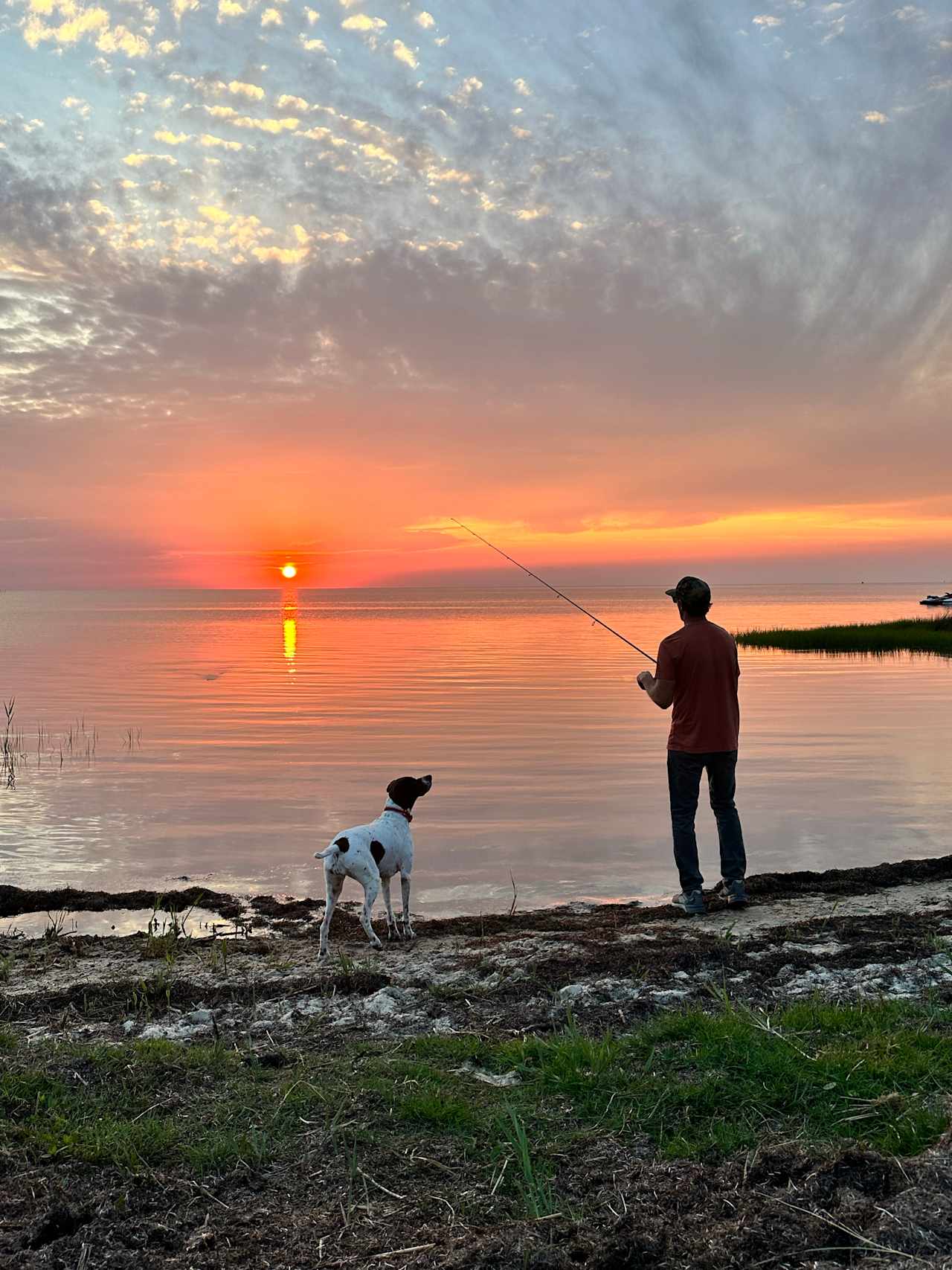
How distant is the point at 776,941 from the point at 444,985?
245 centimetres

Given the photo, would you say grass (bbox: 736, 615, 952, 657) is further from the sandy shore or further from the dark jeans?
the sandy shore

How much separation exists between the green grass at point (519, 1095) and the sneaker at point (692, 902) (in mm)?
3294

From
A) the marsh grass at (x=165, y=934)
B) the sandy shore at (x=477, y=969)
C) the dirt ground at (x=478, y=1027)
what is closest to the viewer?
the dirt ground at (x=478, y=1027)

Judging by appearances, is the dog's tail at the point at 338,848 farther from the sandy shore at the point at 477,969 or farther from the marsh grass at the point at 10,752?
the marsh grass at the point at 10,752

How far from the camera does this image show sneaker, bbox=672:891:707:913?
8312 mm

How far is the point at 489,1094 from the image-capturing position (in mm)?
4312

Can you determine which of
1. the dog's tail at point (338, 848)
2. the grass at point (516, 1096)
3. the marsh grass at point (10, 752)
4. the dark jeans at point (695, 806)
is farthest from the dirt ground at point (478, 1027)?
the marsh grass at point (10, 752)

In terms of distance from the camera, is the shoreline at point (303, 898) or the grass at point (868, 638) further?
the grass at point (868, 638)

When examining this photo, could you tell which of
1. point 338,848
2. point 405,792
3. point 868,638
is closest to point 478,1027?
point 338,848

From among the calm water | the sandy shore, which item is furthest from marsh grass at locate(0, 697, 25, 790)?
the sandy shore

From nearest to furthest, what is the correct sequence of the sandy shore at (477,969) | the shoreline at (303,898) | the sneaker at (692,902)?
the sandy shore at (477,969)
the sneaker at (692,902)
the shoreline at (303,898)

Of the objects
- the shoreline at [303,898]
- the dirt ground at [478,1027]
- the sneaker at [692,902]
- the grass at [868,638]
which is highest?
the grass at [868,638]

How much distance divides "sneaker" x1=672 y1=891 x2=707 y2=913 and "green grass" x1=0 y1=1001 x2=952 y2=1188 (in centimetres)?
329

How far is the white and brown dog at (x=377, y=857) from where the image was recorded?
739 centimetres
